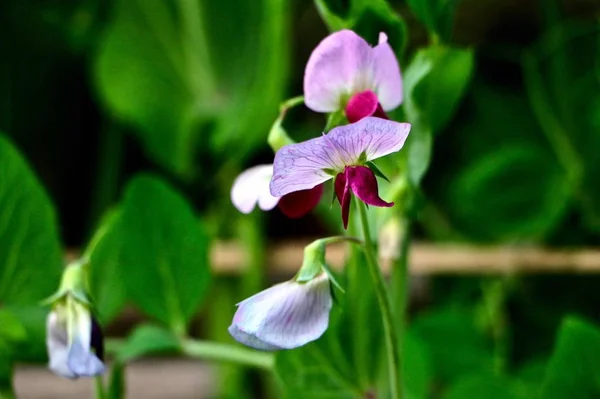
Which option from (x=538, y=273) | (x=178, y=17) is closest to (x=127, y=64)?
(x=178, y=17)

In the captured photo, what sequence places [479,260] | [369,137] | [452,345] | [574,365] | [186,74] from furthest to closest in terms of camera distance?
[186,74]
[479,260]
[452,345]
[574,365]
[369,137]

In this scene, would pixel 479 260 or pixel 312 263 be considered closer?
pixel 312 263

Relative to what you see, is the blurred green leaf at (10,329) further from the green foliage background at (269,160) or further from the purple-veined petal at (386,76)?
the purple-veined petal at (386,76)

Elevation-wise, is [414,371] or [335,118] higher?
[335,118]

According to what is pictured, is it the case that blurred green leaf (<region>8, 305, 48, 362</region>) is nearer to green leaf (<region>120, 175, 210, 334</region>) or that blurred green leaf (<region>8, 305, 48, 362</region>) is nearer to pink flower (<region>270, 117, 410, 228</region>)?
green leaf (<region>120, 175, 210, 334</region>)

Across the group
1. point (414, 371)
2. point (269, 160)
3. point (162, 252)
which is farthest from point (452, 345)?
point (269, 160)

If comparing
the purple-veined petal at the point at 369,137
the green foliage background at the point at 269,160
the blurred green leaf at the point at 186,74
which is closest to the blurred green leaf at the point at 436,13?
the green foliage background at the point at 269,160

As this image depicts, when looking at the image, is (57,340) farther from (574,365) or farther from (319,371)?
(574,365)

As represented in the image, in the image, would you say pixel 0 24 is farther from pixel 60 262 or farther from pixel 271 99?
pixel 60 262
